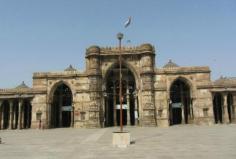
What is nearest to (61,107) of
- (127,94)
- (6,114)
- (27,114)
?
(27,114)

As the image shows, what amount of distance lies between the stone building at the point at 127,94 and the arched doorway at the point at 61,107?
0.19 meters

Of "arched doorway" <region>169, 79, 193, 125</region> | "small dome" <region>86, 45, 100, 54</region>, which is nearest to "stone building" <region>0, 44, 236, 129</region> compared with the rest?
"arched doorway" <region>169, 79, 193, 125</region>

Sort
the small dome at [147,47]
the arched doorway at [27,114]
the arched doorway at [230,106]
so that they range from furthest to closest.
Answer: the arched doorway at [27,114], the small dome at [147,47], the arched doorway at [230,106]

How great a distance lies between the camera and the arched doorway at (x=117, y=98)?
43.8m

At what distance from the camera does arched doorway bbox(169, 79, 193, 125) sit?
43.6m

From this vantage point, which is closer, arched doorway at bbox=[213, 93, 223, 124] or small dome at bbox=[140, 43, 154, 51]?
small dome at bbox=[140, 43, 154, 51]

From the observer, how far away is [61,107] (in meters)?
45.8

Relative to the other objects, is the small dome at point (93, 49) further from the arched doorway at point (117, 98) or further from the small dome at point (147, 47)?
the small dome at point (147, 47)

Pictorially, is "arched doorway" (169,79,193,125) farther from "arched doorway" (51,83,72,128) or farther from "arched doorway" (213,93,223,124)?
"arched doorway" (51,83,72,128)

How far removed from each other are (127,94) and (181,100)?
10.1m

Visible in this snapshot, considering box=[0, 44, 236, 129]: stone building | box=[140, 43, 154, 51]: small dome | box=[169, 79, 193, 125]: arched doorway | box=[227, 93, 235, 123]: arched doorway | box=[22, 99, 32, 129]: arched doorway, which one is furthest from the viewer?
box=[22, 99, 32, 129]: arched doorway

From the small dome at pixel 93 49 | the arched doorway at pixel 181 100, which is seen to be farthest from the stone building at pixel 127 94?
the small dome at pixel 93 49

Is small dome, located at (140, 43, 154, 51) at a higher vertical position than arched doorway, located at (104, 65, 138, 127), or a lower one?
higher

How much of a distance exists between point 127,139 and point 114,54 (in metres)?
26.0
